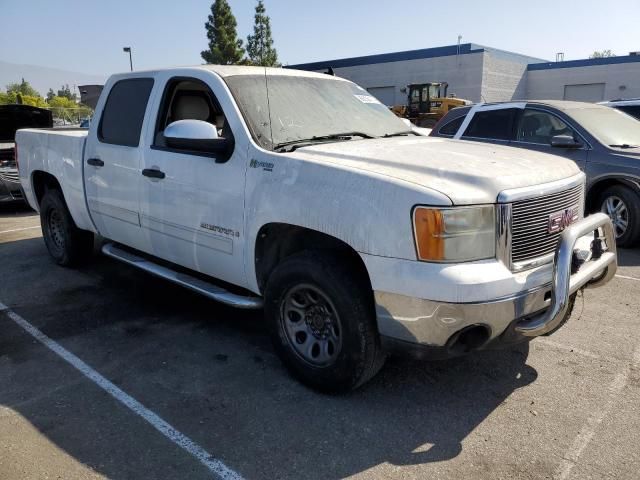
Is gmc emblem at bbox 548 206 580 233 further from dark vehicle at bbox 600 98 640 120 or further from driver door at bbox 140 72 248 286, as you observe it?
dark vehicle at bbox 600 98 640 120

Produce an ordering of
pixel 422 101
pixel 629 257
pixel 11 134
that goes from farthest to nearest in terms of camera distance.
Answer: pixel 422 101 → pixel 11 134 → pixel 629 257

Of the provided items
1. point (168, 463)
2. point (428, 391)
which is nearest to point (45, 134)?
point (168, 463)

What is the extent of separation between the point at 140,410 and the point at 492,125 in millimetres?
6375

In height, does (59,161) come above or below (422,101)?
below

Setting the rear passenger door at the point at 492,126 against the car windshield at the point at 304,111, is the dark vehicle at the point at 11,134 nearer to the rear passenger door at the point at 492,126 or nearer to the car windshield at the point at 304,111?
the car windshield at the point at 304,111

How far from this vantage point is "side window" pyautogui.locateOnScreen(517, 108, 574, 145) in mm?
7316

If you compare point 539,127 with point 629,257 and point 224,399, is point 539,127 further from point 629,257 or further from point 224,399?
point 224,399

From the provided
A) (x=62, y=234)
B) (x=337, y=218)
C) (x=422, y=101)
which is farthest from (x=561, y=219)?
(x=422, y=101)

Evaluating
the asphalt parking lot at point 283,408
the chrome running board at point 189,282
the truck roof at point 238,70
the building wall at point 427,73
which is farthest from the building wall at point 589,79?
the chrome running board at point 189,282

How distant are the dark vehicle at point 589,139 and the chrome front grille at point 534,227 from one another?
13.8 feet

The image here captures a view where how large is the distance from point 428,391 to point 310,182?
1.53 m

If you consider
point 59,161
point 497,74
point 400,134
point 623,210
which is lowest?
point 623,210

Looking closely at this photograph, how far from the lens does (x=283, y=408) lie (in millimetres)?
3264

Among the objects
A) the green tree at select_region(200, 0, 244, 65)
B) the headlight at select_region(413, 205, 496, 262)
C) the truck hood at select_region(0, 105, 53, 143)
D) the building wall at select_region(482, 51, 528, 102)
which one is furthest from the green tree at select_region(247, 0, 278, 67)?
the headlight at select_region(413, 205, 496, 262)
